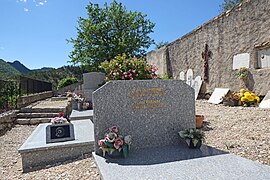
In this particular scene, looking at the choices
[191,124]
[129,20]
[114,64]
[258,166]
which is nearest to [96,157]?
[191,124]

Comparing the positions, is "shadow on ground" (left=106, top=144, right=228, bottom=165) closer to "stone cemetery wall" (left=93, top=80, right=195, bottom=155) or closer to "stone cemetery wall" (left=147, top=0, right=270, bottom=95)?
"stone cemetery wall" (left=93, top=80, right=195, bottom=155)

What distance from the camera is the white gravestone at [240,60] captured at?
734cm

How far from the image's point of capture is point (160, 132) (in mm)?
2986

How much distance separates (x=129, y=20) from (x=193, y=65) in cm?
1139

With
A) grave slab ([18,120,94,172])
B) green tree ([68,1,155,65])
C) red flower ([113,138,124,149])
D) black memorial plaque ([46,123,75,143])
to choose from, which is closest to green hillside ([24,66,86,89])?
green tree ([68,1,155,65])

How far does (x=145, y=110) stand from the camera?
294cm

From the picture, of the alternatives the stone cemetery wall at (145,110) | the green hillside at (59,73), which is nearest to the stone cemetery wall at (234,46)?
the stone cemetery wall at (145,110)

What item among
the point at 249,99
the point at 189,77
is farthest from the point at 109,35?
the point at 249,99

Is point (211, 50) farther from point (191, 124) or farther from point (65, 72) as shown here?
point (65, 72)

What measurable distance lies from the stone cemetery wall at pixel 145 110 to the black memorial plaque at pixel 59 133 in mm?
990

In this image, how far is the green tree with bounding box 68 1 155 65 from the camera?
18766 millimetres

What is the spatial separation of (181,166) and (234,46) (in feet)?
23.5

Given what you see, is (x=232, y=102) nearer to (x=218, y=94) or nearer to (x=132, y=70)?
(x=218, y=94)

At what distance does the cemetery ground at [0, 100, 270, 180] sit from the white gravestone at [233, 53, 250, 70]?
321 cm
